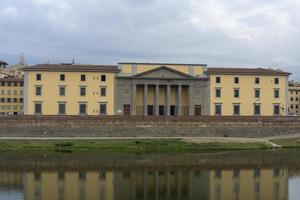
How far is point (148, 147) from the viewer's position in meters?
58.4

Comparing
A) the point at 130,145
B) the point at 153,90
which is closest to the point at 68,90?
the point at 153,90

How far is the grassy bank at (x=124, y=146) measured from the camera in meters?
56.5

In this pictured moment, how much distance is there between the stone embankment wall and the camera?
66062 millimetres

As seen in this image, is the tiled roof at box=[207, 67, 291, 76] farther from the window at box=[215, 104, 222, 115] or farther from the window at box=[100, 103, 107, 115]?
the window at box=[100, 103, 107, 115]

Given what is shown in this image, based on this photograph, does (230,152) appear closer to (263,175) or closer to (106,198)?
(263,175)

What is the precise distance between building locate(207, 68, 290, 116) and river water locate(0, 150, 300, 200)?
2667 centimetres

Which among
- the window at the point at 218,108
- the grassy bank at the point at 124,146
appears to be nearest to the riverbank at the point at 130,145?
the grassy bank at the point at 124,146

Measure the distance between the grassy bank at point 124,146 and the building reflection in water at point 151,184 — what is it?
14.5 meters

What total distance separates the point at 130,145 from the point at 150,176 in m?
18.1

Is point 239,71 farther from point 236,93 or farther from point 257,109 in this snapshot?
point 257,109

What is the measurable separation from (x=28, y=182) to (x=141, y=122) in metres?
31.9

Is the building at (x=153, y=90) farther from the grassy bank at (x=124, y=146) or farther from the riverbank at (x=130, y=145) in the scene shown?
the grassy bank at (x=124, y=146)

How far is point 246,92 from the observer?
81.5m

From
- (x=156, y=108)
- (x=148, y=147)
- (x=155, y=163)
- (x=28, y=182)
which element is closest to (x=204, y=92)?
(x=156, y=108)
